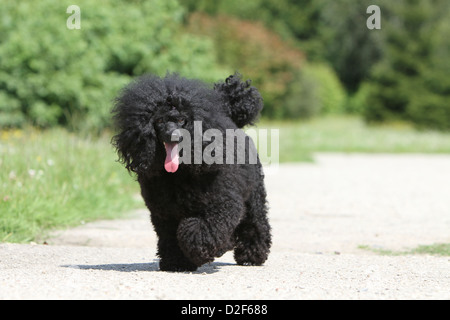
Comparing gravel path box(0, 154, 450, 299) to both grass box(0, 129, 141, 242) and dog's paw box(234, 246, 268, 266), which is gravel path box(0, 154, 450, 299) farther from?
grass box(0, 129, 141, 242)

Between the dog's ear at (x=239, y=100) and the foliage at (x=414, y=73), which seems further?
the foliage at (x=414, y=73)

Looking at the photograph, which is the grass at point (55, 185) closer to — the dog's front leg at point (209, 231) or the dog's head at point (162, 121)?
the dog's head at point (162, 121)

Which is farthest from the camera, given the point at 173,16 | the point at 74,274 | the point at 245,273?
the point at 173,16

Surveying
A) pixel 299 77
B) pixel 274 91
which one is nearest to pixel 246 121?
pixel 274 91

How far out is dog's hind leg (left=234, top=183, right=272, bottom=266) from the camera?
7.10 meters

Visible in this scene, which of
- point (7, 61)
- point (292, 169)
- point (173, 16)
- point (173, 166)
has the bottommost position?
point (292, 169)

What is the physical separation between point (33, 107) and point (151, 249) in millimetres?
10981

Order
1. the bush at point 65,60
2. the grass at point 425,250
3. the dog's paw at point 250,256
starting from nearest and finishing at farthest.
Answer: the dog's paw at point 250,256 < the grass at point 425,250 < the bush at point 65,60

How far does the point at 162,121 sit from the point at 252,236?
1.65 metres

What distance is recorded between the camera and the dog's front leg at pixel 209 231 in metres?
6.05

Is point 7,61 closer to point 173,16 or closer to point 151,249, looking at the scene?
point 173,16

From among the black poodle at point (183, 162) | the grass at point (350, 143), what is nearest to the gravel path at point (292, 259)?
the black poodle at point (183, 162)

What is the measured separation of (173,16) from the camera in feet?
74.5

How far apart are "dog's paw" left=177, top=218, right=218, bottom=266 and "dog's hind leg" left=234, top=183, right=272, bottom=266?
101 centimetres
